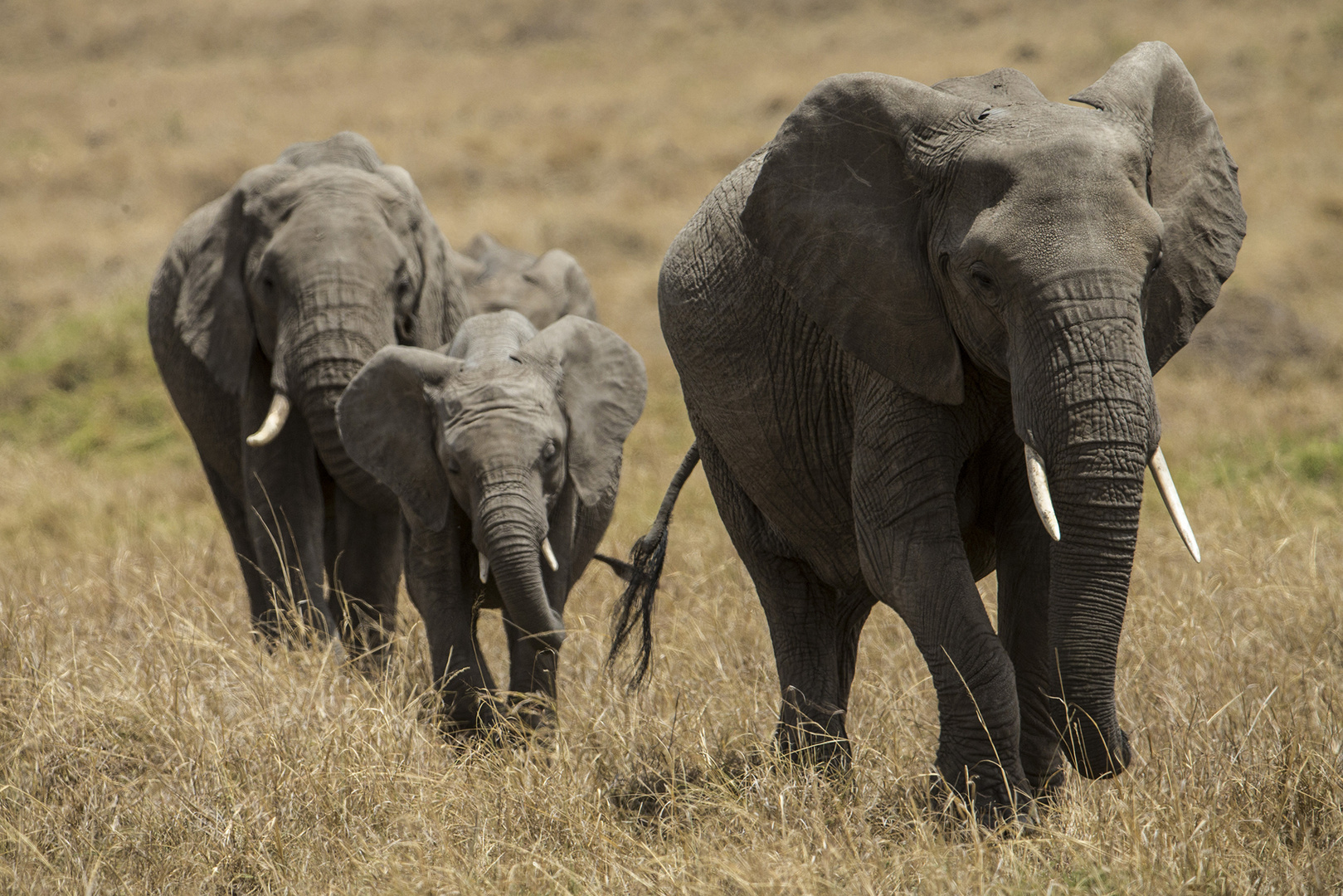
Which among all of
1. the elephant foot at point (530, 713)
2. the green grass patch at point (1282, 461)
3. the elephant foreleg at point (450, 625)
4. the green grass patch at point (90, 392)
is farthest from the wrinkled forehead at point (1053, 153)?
the green grass patch at point (90, 392)

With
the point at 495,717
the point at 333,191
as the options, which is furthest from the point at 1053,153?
the point at 333,191

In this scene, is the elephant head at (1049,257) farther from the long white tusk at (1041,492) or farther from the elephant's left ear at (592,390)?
the elephant's left ear at (592,390)

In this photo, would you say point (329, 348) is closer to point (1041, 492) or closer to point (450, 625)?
point (450, 625)

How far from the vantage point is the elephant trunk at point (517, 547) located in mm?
5074

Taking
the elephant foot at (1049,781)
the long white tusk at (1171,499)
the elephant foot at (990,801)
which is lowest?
the elephant foot at (1049,781)

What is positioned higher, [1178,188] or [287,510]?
[1178,188]

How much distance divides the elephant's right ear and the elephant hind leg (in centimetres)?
125

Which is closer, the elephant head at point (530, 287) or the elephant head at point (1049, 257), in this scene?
the elephant head at point (1049, 257)

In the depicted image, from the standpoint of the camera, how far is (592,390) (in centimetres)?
570

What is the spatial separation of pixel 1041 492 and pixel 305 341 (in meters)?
3.93

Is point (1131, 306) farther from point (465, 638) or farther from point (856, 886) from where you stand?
point (465, 638)

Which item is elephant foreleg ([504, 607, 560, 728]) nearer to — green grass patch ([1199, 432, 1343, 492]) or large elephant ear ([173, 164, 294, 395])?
large elephant ear ([173, 164, 294, 395])

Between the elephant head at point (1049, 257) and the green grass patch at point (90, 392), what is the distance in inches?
388

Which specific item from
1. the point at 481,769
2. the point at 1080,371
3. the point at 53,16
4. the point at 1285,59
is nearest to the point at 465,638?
the point at 481,769
